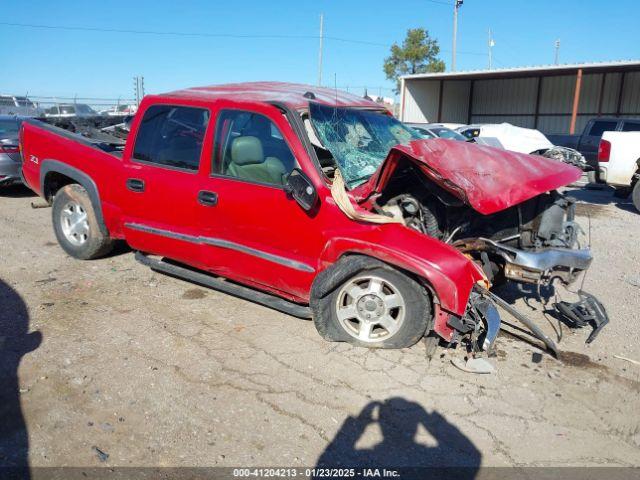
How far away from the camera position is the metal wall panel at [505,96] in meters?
30.5

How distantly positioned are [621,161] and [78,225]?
949cm

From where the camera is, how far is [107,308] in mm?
4680

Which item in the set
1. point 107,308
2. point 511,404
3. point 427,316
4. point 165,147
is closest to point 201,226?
point 165,147

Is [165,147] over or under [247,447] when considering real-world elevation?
over

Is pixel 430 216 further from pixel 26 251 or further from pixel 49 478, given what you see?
pixel 26 251

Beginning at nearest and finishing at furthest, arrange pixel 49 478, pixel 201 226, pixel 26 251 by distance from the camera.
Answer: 1. pixel 49 478
2. pixel 201 226
3. pixel 26 251

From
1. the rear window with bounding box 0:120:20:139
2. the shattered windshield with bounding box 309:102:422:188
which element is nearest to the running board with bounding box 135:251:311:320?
the shattered windshield with bounding box 309:102:422:188

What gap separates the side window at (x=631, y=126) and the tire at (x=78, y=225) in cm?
1580

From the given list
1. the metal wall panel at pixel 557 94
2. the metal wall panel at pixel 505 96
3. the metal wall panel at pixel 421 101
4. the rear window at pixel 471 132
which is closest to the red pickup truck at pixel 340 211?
the rear window at pixel 471 132

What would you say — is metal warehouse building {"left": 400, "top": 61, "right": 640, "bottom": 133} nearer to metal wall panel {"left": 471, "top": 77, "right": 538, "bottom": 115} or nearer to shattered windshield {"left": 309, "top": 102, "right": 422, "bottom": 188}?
metal wall panel {"left": 471, "top": 77, "right": 538, "bottom": 115}

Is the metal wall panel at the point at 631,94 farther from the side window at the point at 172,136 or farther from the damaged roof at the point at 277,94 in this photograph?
the side window at the point at 172,136

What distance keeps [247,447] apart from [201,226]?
2.10 metres

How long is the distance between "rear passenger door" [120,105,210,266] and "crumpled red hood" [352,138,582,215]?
58.6 inches

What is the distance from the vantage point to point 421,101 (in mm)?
30344
